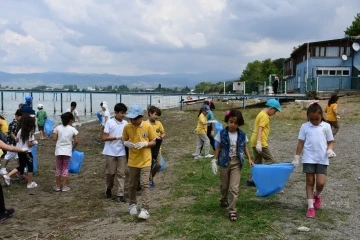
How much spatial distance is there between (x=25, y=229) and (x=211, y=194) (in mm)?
3109

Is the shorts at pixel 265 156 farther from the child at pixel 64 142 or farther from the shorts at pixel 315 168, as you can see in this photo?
the child at pixel 64 142

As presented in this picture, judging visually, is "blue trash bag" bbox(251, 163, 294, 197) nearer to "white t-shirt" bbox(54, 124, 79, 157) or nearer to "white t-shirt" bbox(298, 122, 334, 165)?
"white t-shirt" bbox(298, 122, 334, 165)

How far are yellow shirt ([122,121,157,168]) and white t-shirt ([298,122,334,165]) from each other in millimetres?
2254

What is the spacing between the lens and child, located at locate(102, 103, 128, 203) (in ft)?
23.3

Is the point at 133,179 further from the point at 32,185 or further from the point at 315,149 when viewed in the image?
the point at 32,185

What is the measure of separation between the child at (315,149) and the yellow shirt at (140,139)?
2207 mm

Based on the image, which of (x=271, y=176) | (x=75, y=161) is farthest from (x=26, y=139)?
(x=271, y=176)

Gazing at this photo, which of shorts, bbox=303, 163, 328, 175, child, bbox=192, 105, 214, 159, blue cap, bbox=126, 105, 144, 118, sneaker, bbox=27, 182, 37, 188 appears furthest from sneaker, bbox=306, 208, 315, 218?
sneaker, bbox=27, 182, 37, 188

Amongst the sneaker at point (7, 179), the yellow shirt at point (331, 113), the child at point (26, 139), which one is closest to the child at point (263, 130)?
the child at point (26, 139)

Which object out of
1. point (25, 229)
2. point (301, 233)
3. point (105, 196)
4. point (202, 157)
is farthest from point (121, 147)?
point (202, 157)

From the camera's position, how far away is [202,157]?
11328 millimetres

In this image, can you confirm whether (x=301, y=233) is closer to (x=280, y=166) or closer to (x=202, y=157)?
(x=280, y=166)

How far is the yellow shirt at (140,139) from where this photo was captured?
6.06 m

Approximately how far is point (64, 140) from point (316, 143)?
15.4 feet
